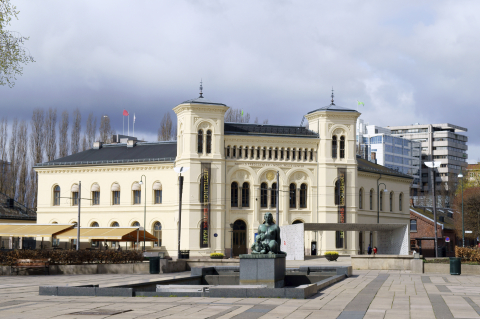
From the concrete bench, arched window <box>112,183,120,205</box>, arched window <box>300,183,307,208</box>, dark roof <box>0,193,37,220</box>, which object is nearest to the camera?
the concrete bench

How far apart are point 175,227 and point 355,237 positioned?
1869cm

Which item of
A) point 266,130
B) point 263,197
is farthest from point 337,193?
point 266,130

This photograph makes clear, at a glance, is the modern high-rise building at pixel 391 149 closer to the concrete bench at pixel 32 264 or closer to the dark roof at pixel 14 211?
the dark roof at pixel 14 211

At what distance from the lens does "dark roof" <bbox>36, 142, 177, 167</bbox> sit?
6675 centimetres

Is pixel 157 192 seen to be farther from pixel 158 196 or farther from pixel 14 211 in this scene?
pixel 14 211

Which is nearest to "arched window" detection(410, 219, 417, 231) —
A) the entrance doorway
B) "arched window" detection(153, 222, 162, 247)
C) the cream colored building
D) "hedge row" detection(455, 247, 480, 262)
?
the cream colored building

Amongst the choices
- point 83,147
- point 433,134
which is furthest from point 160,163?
point 433,134

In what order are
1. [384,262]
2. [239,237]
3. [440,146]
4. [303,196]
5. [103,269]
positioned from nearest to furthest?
[103,269]
[384,262]
[239,237]
[303,196]
[440,146]

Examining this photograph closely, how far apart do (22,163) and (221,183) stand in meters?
28.8

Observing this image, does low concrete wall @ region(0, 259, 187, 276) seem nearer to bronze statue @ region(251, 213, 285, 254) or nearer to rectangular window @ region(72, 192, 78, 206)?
bronze statue @ region(251, 213, 285, 254)

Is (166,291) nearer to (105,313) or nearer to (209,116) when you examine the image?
(105,313)

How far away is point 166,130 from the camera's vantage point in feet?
285

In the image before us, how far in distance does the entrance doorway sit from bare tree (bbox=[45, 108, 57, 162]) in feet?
92.5

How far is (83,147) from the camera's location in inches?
3187
